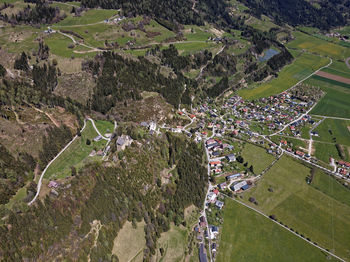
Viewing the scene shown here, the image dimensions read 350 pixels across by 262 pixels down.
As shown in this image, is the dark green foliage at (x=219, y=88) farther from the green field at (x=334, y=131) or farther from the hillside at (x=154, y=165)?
the green field at (x=334, y=131)

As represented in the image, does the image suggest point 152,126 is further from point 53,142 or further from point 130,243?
point 130,243

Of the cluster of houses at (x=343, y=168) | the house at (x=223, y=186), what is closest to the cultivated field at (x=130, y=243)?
the house at (x=223, y=186)

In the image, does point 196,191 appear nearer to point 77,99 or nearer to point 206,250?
point 206,250

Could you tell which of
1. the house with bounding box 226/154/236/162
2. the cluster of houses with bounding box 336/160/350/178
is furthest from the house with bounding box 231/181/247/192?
the cluster of houses with bounding box 336/160/350/178

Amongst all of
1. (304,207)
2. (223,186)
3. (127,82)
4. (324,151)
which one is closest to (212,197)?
(223,186)

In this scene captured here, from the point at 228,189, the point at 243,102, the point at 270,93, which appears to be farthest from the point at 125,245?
the point at 270,93

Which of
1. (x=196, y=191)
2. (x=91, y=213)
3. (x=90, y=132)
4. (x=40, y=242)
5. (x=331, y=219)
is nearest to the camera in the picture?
(x=40, y=242)

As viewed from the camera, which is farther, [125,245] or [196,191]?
[196,191]
